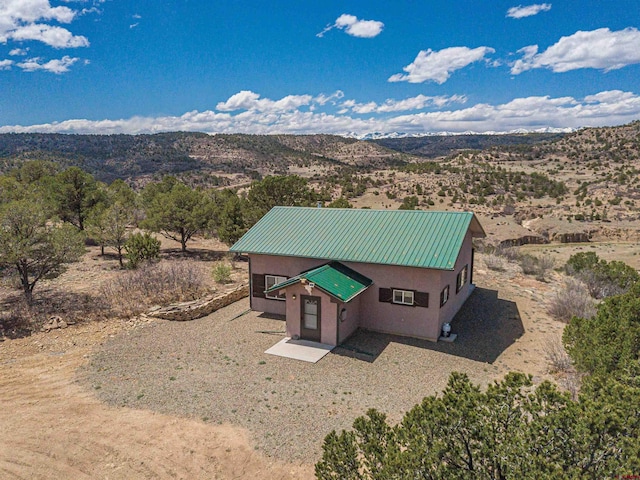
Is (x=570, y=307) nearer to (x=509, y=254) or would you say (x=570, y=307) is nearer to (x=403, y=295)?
(x=403, y=295)

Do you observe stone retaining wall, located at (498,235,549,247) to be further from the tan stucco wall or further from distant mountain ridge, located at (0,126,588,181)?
distant mountain ridge, located at (0,126,588,181)

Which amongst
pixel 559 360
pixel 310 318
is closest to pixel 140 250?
pixel 310 318

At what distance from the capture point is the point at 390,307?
1499 centimetres

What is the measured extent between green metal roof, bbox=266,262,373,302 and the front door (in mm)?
853

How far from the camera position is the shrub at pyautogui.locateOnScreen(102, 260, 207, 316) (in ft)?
57.3

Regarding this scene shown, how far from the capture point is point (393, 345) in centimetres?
1423

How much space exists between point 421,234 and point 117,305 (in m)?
12.7

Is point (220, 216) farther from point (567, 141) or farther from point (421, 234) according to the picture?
point (567, 141)

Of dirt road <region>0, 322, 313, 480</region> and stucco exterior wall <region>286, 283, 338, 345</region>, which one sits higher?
stucco exterior wall <region>286, 283, 338, 345</region>

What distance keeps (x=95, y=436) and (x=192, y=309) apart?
25.7 feet

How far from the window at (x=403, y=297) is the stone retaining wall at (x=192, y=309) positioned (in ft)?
25.9

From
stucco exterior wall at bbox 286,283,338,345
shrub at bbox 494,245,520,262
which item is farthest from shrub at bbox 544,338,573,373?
shrub at bbox 494,245,520,262

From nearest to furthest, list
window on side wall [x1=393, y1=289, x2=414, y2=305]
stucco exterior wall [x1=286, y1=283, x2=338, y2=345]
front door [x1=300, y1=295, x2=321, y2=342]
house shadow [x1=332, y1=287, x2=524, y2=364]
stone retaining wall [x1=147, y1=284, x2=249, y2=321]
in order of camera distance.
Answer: house shadow [x1=332, y1=287, x2=524, y2=364], stucco exterior wall [x1=286, y1=283, x2=338, y2=345], front door [x1=300, y1=295, x2=321, y2=342], window on side wall [x1=393, y1=289, x2=414, y2=305], stone retaining wall [x1=147, y1=284, x2=249, y2=321]

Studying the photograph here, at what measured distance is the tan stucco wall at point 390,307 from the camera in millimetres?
14211
